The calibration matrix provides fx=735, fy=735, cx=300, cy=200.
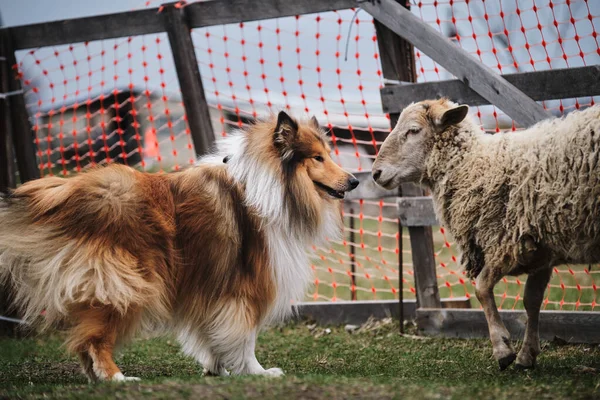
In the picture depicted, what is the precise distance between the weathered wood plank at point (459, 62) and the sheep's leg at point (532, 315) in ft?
3.58

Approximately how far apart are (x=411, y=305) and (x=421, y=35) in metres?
2.45

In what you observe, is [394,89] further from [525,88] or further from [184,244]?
[184,244]

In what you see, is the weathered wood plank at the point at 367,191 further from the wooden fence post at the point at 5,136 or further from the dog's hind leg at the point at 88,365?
the wooden fence post at the point at 5,136

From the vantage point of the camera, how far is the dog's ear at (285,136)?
4930 mm

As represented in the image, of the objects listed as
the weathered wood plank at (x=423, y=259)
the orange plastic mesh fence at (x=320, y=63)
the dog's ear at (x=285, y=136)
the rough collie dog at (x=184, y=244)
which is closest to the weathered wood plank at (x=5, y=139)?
the orange plastic mesh fence at (x=320, y=63)

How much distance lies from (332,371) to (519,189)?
5.61 feet

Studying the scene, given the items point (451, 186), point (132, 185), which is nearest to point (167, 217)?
→ point (132, 185)

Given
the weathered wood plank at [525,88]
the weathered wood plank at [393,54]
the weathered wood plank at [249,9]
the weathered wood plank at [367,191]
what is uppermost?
the weathered wood plank at [249,9]

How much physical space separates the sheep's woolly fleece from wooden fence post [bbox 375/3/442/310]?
1304mm

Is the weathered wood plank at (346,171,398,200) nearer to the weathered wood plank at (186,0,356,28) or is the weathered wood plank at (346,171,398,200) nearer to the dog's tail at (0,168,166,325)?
the weathered wood plank at (186,0,356,28)

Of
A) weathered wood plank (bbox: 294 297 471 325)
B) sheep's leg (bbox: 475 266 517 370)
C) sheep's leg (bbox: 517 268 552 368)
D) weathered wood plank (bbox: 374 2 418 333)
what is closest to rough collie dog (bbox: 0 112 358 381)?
sheep's leg (bbox: 475 266 517 370)

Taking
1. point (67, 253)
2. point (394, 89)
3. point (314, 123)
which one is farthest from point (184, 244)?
point (394, 89)

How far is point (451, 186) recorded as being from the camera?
473 centimetres

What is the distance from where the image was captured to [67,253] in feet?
14.1
